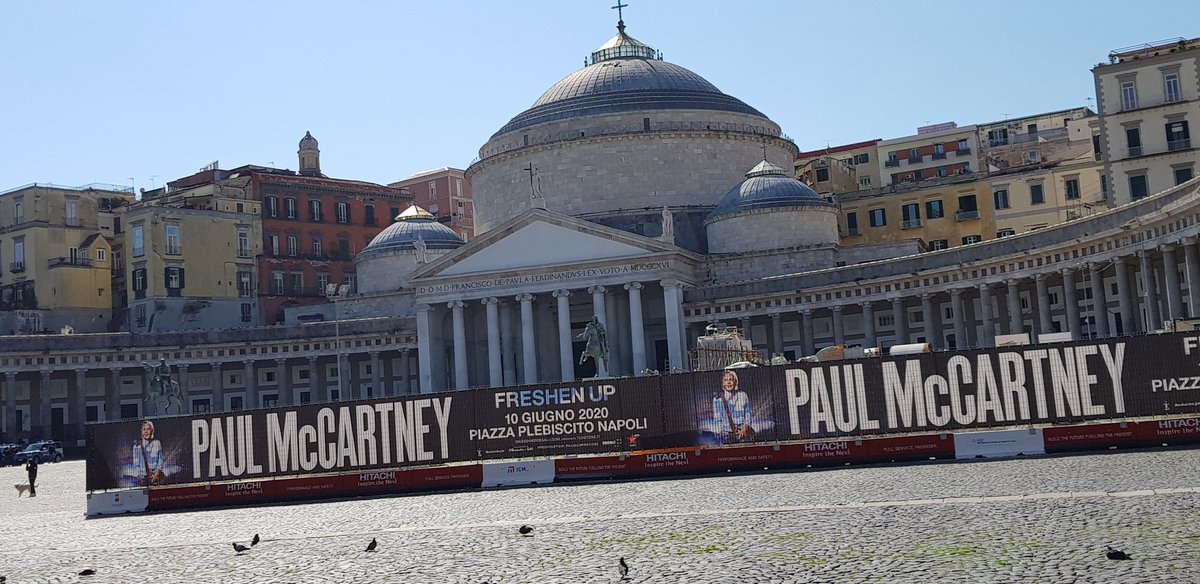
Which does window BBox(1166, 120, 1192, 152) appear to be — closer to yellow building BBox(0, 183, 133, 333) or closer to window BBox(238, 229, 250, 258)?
window BBox(238, 229, 250, 258)

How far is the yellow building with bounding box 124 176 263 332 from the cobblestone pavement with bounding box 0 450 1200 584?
5878cm

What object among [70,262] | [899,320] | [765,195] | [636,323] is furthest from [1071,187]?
[70,262]

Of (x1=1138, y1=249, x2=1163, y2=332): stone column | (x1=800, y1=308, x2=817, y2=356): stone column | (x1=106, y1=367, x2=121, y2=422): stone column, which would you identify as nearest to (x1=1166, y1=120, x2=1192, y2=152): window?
(x1=1138, y1=249, x2=1163, y2=332): stone column

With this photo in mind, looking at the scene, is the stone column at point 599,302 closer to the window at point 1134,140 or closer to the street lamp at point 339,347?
the street lamp at point 339,347

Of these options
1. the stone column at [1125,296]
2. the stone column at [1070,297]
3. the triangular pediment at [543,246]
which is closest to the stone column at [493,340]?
the triangular pediment at [543,246]

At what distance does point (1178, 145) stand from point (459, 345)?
38.8m

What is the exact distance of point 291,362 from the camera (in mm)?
85750

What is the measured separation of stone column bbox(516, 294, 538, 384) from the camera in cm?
7550

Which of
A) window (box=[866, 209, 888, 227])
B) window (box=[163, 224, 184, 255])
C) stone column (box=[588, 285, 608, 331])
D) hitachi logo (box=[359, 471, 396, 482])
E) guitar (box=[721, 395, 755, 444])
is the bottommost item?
hitachi logo (box=[359, 471, 396, 482])

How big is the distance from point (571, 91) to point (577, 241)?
17.7 meters

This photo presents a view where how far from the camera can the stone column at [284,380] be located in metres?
84.5

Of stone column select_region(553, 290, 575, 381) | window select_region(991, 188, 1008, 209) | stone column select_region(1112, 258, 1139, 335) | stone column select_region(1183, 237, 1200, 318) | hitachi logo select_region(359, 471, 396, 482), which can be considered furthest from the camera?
window select_region(991, 188, 1008, 209)

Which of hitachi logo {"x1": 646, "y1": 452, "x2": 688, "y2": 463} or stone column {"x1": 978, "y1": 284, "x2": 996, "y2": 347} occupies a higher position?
stone column {"x1": 978, "y1": 284, "x2": 996, "y2": 347}

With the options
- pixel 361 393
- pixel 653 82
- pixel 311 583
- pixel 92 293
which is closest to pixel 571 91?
pixel 653 82
